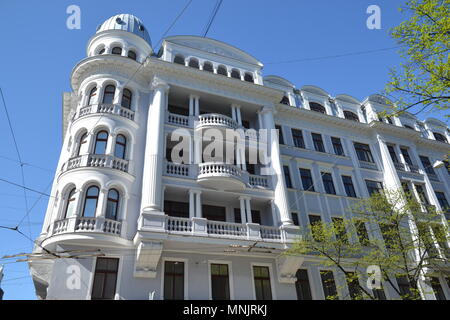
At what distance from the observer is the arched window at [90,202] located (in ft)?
54.3

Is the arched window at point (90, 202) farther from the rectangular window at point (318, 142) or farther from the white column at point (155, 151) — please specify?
the rectangular window at point (318, 142)

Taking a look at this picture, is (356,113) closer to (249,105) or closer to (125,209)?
(249,105)

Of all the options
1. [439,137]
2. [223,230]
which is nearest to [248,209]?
[223,230]

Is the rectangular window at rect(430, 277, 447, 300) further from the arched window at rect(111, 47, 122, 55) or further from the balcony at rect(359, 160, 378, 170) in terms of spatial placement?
the arched window at rect(111, 47, 122, 55)

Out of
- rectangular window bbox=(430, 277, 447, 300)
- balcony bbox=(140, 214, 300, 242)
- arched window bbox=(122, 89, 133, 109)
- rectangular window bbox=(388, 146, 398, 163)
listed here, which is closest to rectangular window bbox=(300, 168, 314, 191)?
balcony bbox=(140, 214, 300, 242)

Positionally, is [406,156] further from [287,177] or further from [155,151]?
[155,151]

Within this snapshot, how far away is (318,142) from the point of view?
27.2 meters

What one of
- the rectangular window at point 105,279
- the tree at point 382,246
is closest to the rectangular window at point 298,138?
the tree at point 382,246

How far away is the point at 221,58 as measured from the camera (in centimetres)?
2555

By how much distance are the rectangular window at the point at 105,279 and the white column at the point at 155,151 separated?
3.11m

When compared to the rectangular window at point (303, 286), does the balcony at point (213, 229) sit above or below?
above

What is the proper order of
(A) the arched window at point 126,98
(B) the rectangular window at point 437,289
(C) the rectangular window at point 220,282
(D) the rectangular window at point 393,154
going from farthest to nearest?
(D) the rectangular window at point 393,154 → (B) the rectangular window at point 437,289 → (A) the arched window at point 126,98 → (C) the rectangular window at point 220,282
